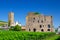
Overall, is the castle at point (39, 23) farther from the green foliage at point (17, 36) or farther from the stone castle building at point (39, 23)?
the green foliage at point (17, 36)

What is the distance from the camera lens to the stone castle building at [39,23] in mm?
85787

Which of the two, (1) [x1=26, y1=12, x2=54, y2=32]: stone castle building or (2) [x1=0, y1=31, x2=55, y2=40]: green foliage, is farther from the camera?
(1) [x1=26, y1=12, x2=54, y2=32]: stone castle building

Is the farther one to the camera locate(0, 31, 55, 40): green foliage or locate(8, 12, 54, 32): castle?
A: locate(8, 12, 54, 32): castle

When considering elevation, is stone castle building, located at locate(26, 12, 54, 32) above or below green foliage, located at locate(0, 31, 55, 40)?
above

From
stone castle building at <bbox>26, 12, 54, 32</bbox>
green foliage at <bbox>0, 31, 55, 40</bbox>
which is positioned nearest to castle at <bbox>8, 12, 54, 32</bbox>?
stone castle building at <bbox>26, 12, 54, 32</bbox>

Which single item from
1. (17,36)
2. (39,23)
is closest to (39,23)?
(39,23)

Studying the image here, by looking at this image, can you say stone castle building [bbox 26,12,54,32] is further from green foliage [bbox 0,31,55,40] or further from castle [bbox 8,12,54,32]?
green foliage [bbox 0,31,55,40]

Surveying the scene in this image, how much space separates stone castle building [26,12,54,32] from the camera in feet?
281

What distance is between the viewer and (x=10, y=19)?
12062cm

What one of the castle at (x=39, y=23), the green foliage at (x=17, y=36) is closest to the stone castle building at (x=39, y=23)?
the castle at (x=39, y=23)

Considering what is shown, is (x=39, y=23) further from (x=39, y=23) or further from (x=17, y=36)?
(x=17, y=36)

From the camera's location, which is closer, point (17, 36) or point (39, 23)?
point (17, 36)

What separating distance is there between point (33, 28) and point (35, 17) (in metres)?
5.13

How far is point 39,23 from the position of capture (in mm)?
87062
